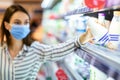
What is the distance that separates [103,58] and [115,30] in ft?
0.52

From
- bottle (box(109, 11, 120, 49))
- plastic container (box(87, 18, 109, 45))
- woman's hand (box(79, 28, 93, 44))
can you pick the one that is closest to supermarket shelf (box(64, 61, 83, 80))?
woman's hand (box(79, 28, 93, 44))

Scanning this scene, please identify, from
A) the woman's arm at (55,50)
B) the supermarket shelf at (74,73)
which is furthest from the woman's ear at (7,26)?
the supermarket shelf at (74,73)

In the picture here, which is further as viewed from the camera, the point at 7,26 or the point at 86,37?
the point at 7,26

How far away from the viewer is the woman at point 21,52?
2.02 meters

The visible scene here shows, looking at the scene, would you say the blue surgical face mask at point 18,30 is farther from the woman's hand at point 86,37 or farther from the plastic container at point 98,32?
the plastic container at point 98,32

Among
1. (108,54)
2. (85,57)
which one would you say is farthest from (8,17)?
(108,54)

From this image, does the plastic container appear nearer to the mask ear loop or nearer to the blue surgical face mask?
the blue surgical face mask

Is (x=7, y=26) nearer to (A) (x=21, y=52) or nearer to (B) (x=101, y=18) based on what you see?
(A) (x=21, y=52)

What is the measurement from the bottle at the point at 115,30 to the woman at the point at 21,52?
2.11 feet

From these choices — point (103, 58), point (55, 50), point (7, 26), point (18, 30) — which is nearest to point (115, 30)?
point (103, 58)

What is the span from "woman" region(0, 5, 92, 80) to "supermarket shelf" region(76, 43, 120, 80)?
0.31 m

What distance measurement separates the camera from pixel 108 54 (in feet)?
4.25

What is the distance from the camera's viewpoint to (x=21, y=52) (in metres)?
2.06

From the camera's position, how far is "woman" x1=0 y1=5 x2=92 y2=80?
202cm
